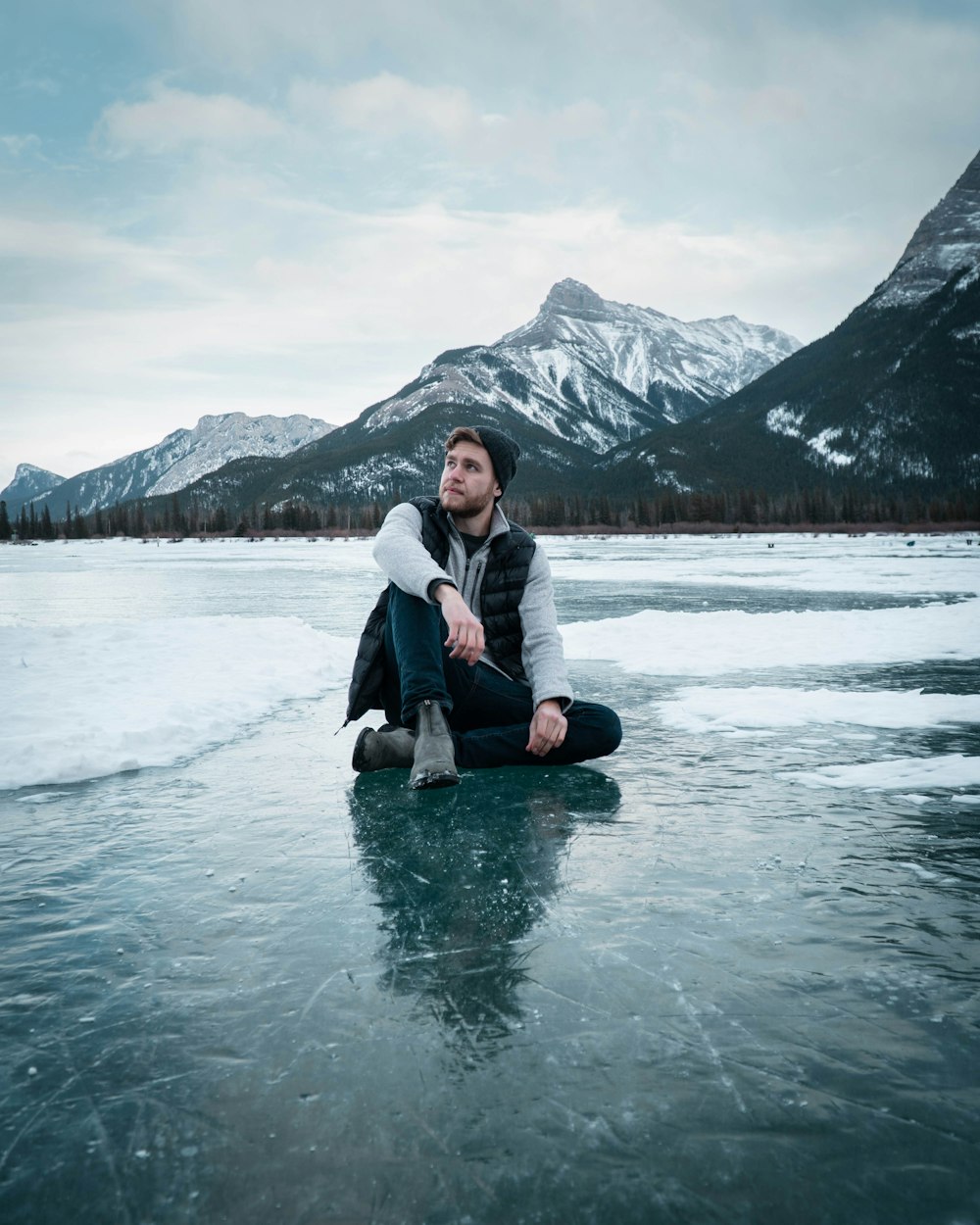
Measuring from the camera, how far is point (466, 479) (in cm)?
399

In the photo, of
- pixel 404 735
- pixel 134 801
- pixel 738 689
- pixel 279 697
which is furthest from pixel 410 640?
pixel 738 689

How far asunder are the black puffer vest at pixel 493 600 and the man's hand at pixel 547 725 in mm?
427

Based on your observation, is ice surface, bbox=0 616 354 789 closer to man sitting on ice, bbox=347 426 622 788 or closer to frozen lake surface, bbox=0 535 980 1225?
frozen lake surface, bbox=0 535 980 1225

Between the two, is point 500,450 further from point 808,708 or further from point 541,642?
point 808,708

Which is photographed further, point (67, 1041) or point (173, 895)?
point (173, 895)

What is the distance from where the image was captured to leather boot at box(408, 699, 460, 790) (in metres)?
3.50

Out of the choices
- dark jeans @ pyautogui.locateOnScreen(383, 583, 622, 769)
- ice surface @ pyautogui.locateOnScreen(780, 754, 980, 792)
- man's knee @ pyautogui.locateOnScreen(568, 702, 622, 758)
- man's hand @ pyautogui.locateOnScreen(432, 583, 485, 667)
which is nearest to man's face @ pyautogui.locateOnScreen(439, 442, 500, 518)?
dark jeans @ pyautogui.locateOnScreen(383, 583, 622, 769)

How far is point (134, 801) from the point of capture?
359 cm

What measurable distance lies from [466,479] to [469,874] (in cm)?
206

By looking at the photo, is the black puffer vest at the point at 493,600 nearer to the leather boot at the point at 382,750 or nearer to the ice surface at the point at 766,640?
the leather boot at the point at 382,750

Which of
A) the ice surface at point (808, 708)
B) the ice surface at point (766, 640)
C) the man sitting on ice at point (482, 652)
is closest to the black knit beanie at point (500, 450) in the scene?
the man sitting on ice at point (482, 652)

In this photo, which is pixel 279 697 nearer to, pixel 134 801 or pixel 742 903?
pixel 134 801

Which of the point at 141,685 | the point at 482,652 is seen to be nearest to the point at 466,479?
the point at 482,652

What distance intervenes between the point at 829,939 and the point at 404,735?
7.75 ft
